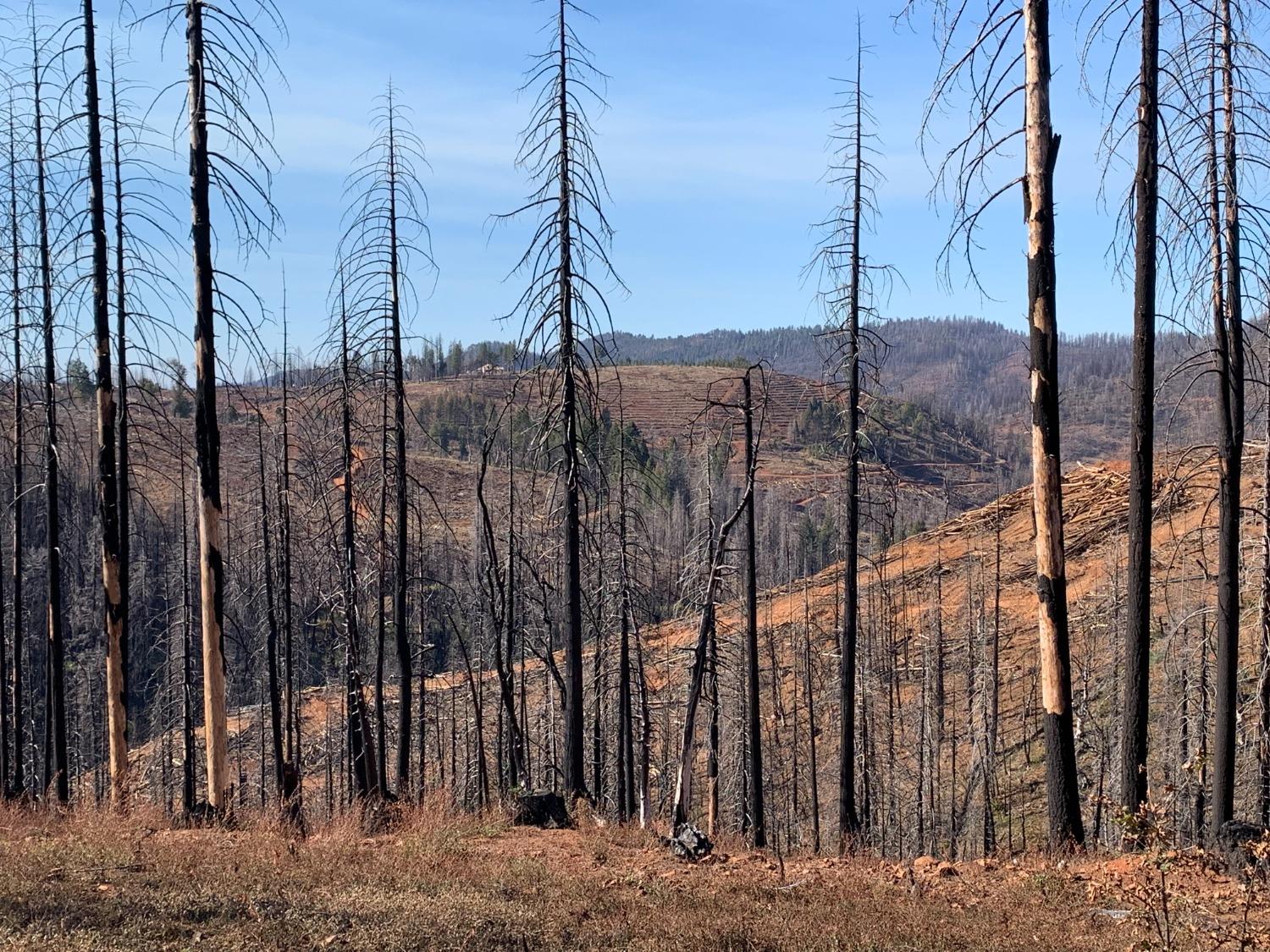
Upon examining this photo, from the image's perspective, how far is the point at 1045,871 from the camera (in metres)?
9.13

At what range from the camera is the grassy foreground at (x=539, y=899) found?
6699 mm

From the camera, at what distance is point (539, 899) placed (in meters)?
8.02

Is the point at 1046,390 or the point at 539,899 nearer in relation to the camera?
the point at 539,899

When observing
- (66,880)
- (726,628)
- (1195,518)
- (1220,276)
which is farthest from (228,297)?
(1195,518)

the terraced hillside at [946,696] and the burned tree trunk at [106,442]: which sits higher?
the burned tree trunk at [106,442]

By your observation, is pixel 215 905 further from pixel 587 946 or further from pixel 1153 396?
pixel 1153 396

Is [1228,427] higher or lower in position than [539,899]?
higher

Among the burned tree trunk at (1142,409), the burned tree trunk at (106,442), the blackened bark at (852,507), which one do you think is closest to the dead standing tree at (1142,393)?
the burned tree trunk at (1142,409)

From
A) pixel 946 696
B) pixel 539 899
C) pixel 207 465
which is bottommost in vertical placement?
pixel 946 696

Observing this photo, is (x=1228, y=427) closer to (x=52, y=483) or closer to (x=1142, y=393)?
(x=1142, y=393)

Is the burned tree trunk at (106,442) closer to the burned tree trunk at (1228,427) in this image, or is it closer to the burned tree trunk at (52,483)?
the burned tree trunk at (52,483)

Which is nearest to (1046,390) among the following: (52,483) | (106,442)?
(106,442)

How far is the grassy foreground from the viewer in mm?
6699

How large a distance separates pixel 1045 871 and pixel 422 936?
5770 millimetres
